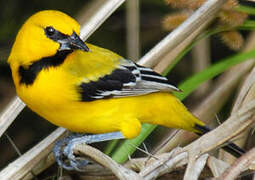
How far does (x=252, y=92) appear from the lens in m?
2.24

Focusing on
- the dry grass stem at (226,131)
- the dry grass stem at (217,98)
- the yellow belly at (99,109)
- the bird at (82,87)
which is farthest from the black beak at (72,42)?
the dry grass stem at (226,131)

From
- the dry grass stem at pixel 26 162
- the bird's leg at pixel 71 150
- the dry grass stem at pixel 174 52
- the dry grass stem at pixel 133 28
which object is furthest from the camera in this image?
the dry grass stem at pixel 133 28

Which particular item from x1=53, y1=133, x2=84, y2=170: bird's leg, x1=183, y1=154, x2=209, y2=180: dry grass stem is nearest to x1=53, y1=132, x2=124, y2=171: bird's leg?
x1=53, y1=133, x2=84, y2=170: bird's leg

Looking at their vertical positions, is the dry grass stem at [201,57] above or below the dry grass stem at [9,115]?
below

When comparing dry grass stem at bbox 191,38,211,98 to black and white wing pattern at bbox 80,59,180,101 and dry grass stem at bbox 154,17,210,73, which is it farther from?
black and white wing pattern at bbox 80,59,180,101

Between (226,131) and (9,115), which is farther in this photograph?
(9,115)

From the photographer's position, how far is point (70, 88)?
253cm

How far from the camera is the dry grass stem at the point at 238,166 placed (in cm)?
165

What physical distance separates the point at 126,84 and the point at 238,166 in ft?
3.69

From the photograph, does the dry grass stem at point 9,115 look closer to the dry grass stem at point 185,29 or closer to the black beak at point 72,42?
the black beak at point 72,42

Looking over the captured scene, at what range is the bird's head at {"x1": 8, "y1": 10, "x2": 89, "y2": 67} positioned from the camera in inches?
94.5

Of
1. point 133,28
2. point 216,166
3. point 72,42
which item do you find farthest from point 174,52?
point 216,166

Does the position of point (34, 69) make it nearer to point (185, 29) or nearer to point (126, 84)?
point (126, 84)

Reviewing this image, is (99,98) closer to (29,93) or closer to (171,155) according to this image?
(29,93)
